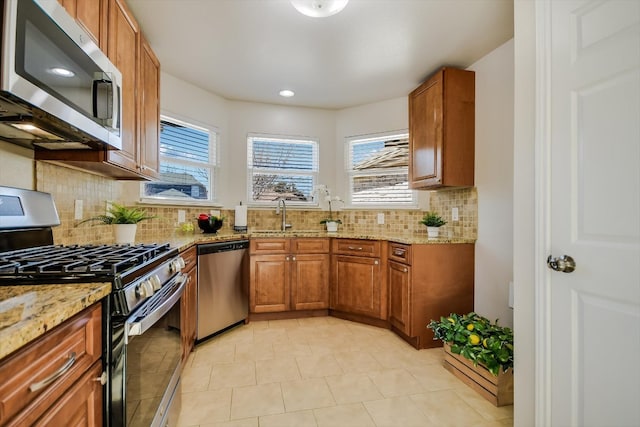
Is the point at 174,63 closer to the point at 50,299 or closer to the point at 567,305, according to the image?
the point at 50,299

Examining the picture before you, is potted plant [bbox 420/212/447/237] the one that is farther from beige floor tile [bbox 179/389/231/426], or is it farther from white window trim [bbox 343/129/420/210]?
beige floor tile [bbox 179/389/231/426]

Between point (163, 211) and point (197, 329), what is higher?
point (163, 211)

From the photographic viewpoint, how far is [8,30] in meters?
0.86

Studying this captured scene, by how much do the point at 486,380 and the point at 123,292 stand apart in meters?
2.02

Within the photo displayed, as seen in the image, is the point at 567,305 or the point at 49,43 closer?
the point at 49,43

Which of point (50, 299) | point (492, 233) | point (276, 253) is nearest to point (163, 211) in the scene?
point (276, 253)

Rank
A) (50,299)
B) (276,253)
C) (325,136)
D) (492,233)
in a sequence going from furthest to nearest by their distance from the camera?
1. (325,136)
2. (276,253)
3. (492,233)
4. (50,299)

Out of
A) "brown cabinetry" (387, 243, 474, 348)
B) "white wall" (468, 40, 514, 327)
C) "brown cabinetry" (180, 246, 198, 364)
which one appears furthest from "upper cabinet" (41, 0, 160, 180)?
"white wall" (468, 40, 514, 327)

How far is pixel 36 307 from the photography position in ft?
2.30

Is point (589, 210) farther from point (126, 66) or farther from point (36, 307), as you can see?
point (126, 66)

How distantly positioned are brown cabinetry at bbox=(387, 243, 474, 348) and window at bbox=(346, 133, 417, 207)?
0.88 metres

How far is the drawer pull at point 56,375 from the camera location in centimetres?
62

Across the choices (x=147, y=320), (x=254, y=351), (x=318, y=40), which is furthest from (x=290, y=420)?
(x=318, y=40)

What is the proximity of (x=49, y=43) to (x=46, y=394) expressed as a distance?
3.63 feet
